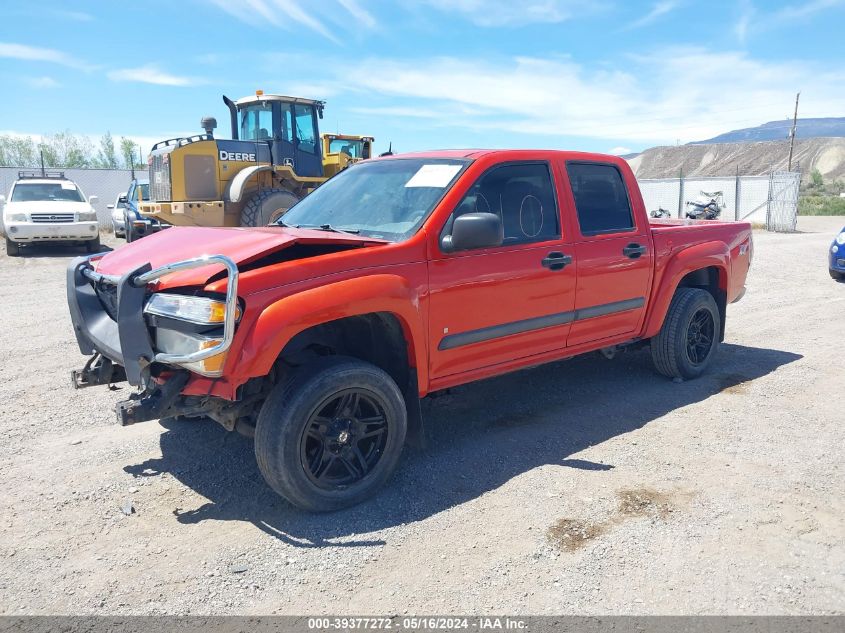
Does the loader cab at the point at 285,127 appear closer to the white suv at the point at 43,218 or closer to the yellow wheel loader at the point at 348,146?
the yellow wheel loader at the point at 348,146

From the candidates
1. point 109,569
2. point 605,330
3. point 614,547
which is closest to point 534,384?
point 605,330

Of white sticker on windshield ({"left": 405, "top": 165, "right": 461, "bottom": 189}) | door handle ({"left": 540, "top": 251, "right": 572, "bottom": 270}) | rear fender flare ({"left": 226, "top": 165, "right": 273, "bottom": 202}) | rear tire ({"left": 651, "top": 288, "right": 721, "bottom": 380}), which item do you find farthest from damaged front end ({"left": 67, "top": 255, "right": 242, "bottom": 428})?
rear fender flare ({"left": 226, "top": 165, "right": 273, "bottom": 202})

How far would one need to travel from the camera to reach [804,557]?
3.11 metres

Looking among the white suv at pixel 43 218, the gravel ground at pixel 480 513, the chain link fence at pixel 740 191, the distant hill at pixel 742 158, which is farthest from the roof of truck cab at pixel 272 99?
the distant hill at pixel 742 158

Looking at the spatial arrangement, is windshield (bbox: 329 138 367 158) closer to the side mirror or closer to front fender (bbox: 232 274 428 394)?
the side mirror

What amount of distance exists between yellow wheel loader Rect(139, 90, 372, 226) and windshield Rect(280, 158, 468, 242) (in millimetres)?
7783

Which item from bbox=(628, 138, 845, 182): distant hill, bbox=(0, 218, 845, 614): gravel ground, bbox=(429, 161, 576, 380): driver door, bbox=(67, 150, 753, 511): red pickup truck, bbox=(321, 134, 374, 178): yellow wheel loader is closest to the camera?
bbox=(0, 218, 845, 614): gravel ground

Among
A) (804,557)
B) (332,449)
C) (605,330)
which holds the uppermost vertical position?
(605,330)

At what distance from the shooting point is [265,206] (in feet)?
41.4

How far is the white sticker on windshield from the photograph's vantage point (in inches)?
163

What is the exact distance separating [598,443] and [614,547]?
4.24ft

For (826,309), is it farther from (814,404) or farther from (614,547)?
(614,547)

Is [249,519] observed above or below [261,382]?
below

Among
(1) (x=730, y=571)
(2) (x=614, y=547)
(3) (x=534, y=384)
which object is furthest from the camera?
(3) (x=534, y=384)
